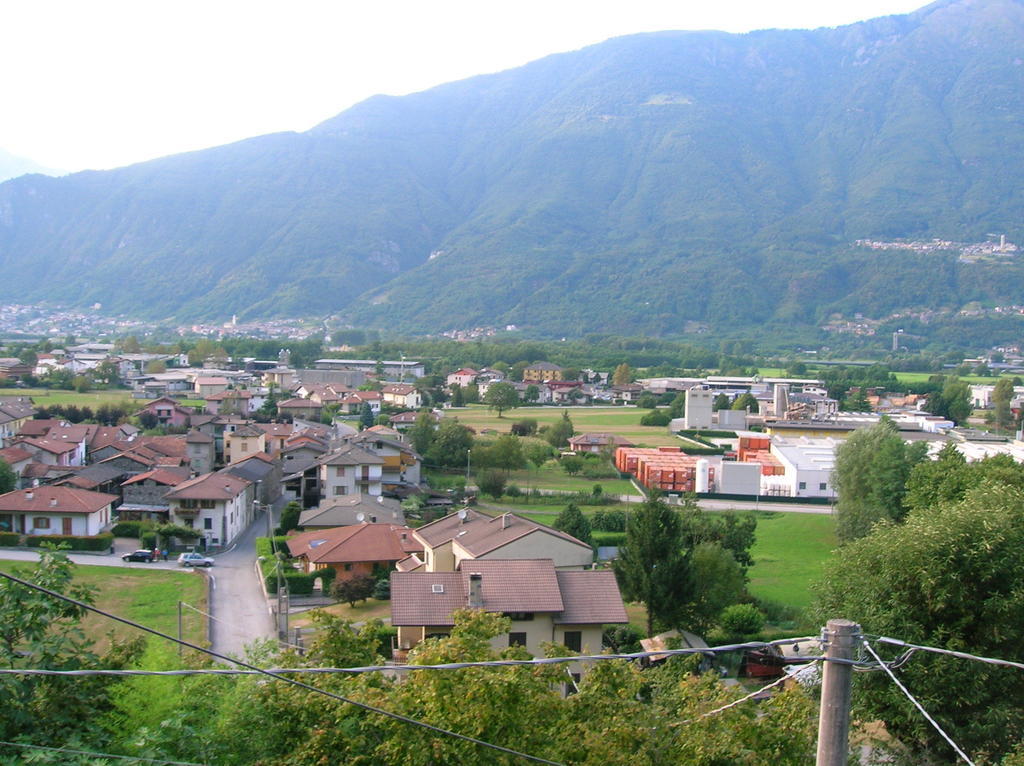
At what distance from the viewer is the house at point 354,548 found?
21.6 meters

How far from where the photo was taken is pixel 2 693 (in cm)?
610

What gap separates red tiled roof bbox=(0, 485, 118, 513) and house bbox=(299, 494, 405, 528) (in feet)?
19.1

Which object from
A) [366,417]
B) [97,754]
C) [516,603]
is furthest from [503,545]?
[366,417]

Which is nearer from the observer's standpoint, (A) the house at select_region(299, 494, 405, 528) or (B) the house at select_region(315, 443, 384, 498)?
(A) the house at select_region(299, 494, 405, 528)

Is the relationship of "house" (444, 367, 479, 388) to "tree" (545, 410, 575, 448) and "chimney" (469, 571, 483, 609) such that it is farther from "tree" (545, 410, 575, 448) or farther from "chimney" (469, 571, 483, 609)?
"chimney" (469, 571, 483, 609)

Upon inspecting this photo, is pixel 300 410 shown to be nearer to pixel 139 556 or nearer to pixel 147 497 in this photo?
pixel 147 497

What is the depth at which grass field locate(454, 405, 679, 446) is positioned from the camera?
2019 inches

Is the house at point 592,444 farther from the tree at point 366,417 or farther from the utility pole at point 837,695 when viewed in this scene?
the utility pole at point 837,695

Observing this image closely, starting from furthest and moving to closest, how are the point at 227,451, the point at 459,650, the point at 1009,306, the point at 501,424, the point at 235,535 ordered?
the point at 1009,306
the point at 501,424
the point at 227,451
the point at 235,535
the point at 459,650

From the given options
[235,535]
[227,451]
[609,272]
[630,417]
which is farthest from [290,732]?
[609,272]

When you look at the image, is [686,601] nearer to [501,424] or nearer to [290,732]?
[290,732]

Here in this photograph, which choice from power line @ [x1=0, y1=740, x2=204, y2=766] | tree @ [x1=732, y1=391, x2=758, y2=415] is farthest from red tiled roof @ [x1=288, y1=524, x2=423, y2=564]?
tree @ [x1=732, y1=391, x2=758, y2=415]

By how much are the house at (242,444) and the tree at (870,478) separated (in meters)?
21.4

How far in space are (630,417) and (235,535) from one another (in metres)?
38.5
